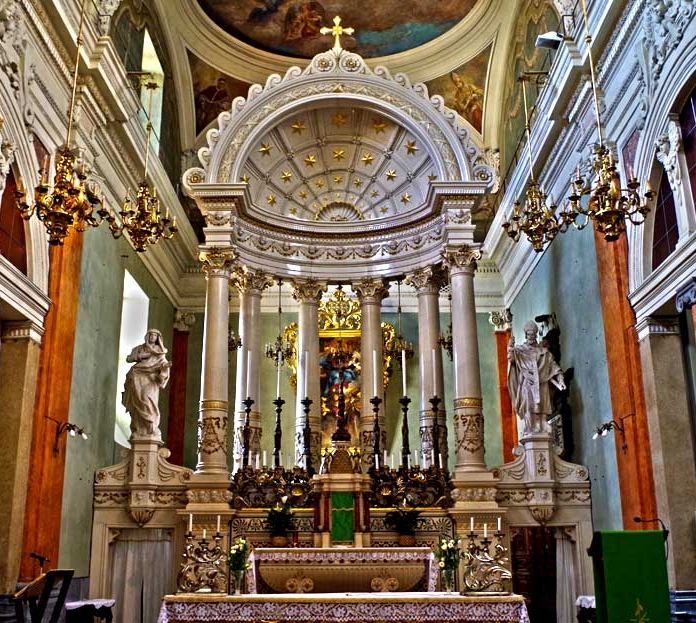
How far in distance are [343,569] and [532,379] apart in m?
4.13

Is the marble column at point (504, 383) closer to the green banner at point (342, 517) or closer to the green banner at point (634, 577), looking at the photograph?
the green banner at point (342, 517)

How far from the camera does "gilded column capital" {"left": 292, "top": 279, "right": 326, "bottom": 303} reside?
1402 centimetres

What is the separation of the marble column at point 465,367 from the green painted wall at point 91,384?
5.29 metres

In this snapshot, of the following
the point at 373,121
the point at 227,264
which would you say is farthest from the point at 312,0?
the point at 227,264

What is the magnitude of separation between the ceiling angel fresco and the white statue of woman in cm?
815

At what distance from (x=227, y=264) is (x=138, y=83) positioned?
164 inches

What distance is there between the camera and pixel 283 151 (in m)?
14.3

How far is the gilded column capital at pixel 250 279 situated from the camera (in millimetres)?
13336

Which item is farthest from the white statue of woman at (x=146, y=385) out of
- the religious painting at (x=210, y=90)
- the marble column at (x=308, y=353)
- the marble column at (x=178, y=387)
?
the religious painting at (x=210, y=90)

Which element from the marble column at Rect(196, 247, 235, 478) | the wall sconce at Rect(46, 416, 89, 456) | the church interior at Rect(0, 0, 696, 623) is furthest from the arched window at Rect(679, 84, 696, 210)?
the wall sconce at Rect(46, 416, 89, 456)

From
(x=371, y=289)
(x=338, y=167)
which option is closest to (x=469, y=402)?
(x=371, y=289)

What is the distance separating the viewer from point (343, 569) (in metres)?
9.71

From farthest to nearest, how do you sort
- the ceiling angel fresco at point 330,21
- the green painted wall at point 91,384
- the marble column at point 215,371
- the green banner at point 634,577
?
the ceiling angel fresco at point 330,21 → the marble column at point 215,371 → the green painted wall at point 91,384 → the green banner at point 634,577

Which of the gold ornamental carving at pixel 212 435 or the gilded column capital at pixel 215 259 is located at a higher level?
the gilded column capital at pixel 215 259
